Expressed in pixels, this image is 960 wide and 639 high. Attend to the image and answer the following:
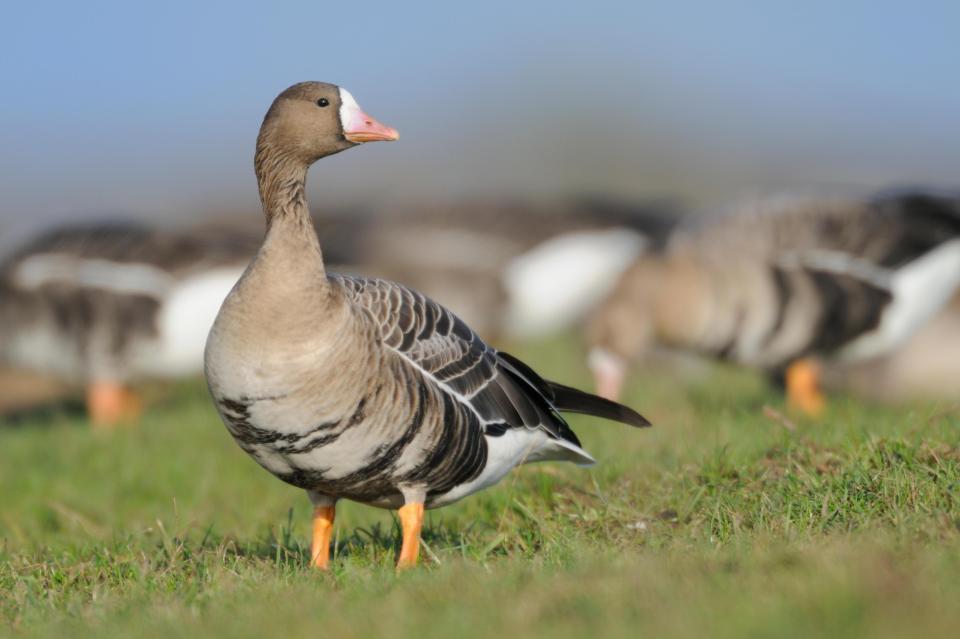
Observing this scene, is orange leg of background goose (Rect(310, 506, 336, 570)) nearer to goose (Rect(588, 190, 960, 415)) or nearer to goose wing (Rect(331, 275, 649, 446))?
goose wing (Rect(331, 275, 649, 446))

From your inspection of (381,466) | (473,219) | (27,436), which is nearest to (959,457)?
(381,466)

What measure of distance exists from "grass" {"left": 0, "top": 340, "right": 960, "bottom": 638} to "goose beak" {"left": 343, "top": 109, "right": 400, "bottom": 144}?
1.85 metres

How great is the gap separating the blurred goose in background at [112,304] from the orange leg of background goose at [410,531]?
7108 millimetres

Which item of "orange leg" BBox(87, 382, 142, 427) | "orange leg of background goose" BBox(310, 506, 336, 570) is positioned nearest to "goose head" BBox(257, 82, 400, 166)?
"orange leg of background goose" BBox(310, 506, 336, 570)

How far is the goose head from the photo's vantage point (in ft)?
18.3

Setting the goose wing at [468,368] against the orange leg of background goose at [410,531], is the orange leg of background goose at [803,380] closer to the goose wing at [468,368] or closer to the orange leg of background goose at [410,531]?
the goose wing at [468,368]

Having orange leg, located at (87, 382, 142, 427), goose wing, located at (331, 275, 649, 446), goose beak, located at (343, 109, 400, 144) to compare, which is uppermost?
goose beak, located at (343, 109, 400, 144)

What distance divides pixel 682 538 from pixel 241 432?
1.89m

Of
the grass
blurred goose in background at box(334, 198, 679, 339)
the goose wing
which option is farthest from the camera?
blurred goose in background at box(334, 198, 679, 339)

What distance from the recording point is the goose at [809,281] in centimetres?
1059

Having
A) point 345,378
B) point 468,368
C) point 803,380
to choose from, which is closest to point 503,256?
point 803,380

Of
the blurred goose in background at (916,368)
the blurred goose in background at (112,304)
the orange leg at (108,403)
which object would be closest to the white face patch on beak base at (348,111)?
the blurred goose in background at (112,304)

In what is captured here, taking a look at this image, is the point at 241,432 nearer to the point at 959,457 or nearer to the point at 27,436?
the point at 959,457

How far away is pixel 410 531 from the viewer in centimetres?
543
